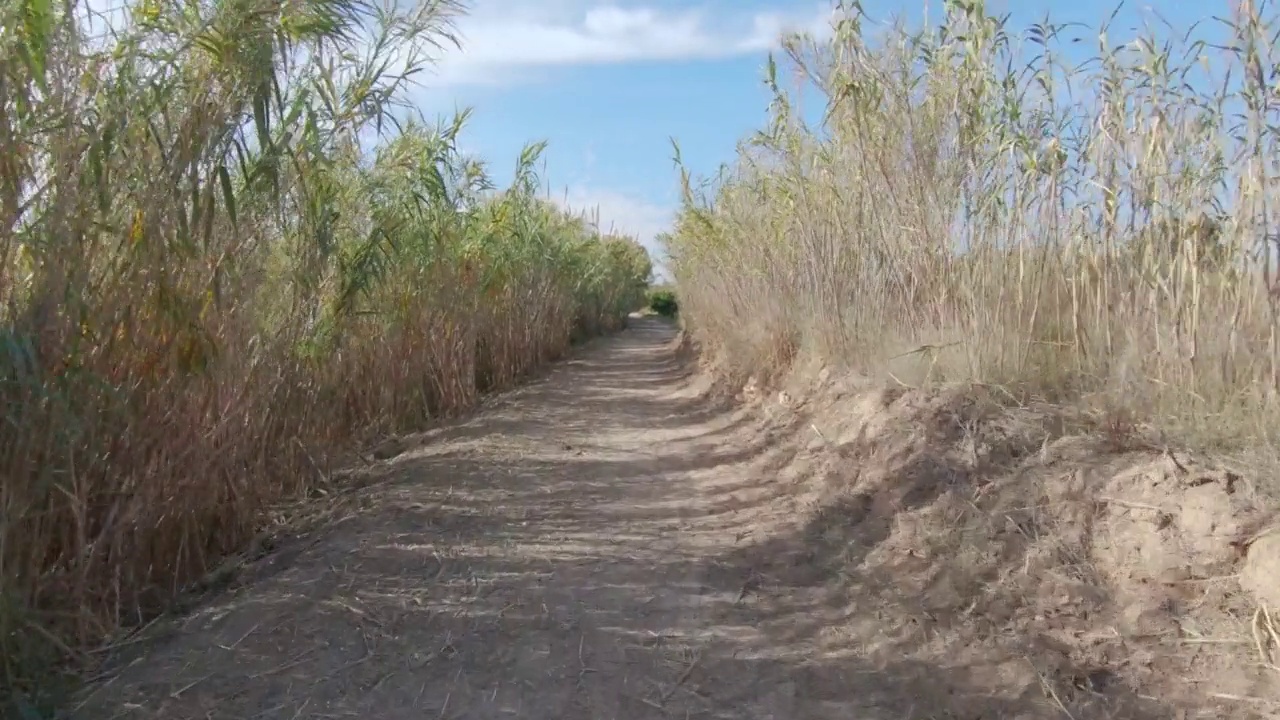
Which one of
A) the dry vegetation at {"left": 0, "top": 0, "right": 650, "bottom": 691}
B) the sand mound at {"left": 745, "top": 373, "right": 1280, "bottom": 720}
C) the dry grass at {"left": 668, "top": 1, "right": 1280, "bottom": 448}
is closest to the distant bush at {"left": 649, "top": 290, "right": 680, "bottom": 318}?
the dry grass at {"left": 668, "top": 1, "right": 1280, "bottom": 448}

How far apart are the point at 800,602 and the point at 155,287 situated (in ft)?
9.46

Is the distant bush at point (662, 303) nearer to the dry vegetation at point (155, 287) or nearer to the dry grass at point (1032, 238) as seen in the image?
the dry grass at point (1032, 238)

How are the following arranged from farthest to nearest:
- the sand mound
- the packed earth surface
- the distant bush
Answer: the distant bush → the packed earth surface → the sand mound

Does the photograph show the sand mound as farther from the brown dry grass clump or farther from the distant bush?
the distant bush

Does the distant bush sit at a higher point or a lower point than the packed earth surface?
higher

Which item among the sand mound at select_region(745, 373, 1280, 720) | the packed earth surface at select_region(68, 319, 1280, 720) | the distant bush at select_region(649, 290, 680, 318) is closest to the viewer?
the sand mound at select_region(745, 373, 1280, 720)

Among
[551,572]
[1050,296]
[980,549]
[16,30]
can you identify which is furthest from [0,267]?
[1050,296]

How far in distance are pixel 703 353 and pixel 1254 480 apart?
33.8ft

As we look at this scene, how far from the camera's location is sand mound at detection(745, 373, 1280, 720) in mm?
2787

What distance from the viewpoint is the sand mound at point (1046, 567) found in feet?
9.14

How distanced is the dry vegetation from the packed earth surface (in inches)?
13.5

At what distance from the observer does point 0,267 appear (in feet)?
9.50

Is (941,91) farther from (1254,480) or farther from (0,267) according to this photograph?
(0,267)

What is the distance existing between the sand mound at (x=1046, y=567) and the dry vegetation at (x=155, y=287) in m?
2.67
